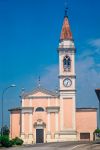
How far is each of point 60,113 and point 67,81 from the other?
17.9 ft

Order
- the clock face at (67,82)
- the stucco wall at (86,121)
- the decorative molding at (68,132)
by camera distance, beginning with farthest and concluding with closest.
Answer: the clock face at (67,82) → the stucco wall at (86,121) → the decorative molding at (68,132)

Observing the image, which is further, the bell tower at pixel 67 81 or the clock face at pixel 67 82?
the clock face at pixel 67 82

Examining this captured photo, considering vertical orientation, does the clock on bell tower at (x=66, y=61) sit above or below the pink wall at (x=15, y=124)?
above

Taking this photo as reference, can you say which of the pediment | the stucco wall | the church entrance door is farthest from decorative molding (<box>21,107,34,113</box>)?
the stucco wall

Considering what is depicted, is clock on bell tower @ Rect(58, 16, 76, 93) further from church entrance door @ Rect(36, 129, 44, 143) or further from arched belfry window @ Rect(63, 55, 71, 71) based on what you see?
church entrance door @ Rect(36, 129, 44, 143)

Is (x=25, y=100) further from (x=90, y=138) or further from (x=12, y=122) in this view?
(x=90, y=138)

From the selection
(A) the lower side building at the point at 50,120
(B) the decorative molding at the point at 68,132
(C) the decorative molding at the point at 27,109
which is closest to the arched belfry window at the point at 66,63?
(A) the lower side building at the point at 50,120

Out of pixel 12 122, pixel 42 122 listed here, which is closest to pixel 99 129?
pixel 42 122

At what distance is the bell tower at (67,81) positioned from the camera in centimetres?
8081

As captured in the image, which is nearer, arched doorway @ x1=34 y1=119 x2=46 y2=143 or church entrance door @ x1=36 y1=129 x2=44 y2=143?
church entrance door @ x1=36 y1=129 x2=44 y2=143

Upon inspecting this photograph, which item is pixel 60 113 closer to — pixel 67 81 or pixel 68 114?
pixel 68 114

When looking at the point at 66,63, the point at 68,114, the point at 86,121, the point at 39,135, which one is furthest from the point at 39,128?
the point at 66,63

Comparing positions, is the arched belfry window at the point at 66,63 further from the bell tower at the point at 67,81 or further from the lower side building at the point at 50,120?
the lower side building at the point at 50,120

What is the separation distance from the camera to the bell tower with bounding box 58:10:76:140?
80.8 metres
